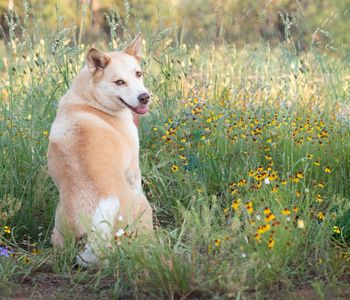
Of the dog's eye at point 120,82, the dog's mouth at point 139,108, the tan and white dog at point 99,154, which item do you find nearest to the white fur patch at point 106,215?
the tan and white dog at point 99,154

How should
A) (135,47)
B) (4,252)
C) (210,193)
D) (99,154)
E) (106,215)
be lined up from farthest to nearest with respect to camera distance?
1. (135,47)
2. (210,193)
3. (99,154)
4. (4,252)
5. (106,215)

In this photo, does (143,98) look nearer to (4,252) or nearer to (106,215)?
(106,215)

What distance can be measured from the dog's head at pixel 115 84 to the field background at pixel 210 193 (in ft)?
1.70

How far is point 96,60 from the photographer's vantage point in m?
4.29

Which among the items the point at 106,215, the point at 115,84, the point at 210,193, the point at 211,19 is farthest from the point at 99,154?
the point at 211,19

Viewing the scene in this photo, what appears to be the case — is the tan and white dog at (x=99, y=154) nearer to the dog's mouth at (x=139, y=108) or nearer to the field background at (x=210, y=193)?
the dog's mouth at (x=139, y=108)

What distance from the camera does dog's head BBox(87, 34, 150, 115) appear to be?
13.9ft

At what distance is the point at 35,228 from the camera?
4.25 metres

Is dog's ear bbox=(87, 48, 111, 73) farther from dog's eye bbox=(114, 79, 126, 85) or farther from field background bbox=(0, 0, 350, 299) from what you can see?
field background bbox=(0, 0, 350, 299)

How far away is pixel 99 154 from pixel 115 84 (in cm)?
76

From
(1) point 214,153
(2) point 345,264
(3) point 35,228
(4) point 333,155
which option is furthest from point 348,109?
(3) point 35,228

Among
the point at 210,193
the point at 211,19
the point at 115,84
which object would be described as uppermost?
the point at 115,84

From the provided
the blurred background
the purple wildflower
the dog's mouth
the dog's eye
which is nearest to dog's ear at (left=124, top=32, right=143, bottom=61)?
the dog's eye

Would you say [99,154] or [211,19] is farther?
[211,19]
